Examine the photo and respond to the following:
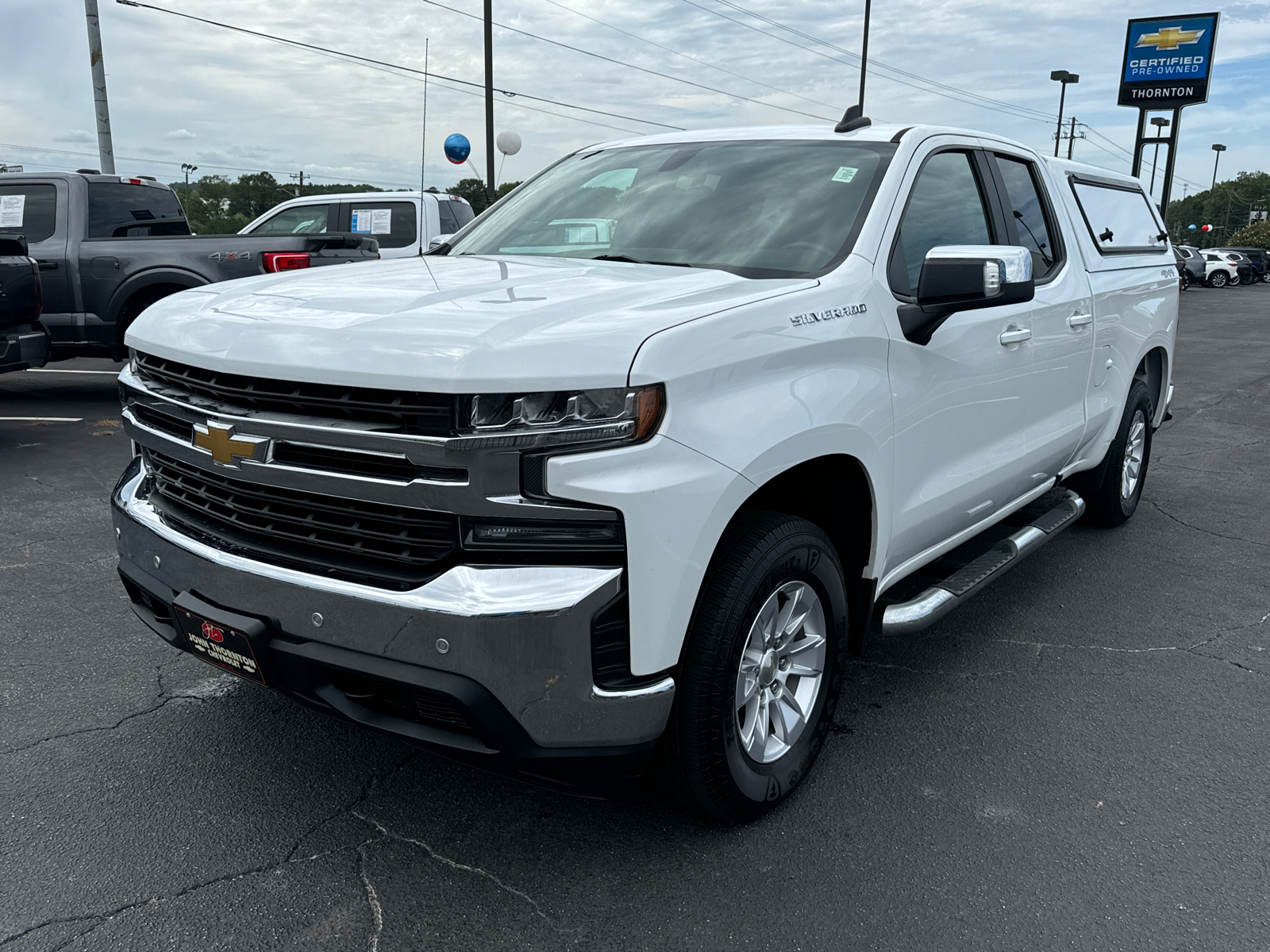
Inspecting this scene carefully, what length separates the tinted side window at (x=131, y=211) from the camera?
938 cm

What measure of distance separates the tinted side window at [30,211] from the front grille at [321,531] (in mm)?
7960

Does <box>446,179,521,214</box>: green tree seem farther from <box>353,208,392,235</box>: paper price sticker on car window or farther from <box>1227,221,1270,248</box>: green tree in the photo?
<box>1227,221,1270,248</box>: green tree

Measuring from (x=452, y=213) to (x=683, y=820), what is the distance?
34.5 ft

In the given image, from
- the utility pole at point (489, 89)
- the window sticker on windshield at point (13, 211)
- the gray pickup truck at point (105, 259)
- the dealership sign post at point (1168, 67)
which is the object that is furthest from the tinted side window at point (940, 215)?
the dealership sign post at point (1168, 67)

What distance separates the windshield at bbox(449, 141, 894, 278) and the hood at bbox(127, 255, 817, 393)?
244 millimetres

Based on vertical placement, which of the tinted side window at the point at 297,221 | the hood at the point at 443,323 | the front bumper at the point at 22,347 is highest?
the tinted side window at the point at 297,221

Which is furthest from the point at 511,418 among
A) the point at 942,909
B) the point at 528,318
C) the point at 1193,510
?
the point at 1193,510

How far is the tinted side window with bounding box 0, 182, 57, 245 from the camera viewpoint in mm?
9156

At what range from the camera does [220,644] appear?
2.51 m

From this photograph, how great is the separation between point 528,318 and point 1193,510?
538cm

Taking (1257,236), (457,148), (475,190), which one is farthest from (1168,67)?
(1257,236)

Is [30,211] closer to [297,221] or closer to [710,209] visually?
[297,221]

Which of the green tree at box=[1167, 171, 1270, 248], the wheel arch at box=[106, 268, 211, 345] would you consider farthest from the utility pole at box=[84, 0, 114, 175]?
the green tree at box=[1167, 171, 1270, 248]

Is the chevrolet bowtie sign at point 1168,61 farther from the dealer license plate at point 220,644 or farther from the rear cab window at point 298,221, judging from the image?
the dealer license plate at point 220,644
